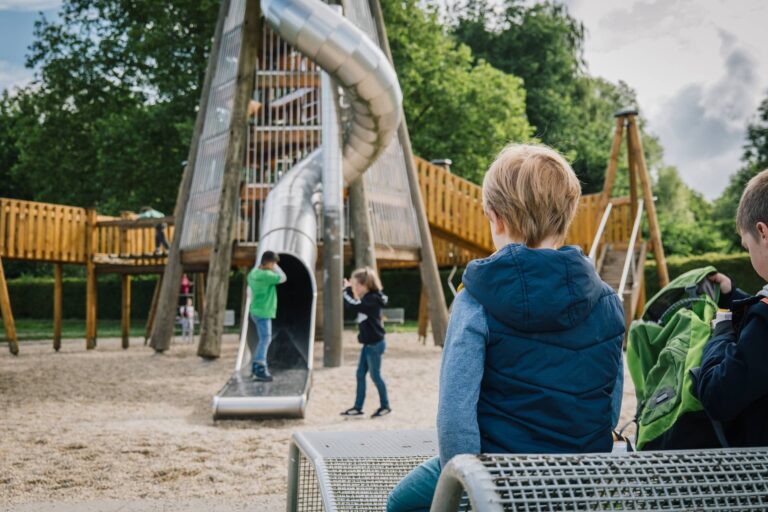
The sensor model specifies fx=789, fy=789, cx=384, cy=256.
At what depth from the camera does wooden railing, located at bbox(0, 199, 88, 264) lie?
14180 mm

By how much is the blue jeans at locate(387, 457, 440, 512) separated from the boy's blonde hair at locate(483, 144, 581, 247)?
2.02 ft

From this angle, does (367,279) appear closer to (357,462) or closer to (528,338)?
(357,462)

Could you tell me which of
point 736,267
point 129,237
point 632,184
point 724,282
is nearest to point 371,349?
point 724,282

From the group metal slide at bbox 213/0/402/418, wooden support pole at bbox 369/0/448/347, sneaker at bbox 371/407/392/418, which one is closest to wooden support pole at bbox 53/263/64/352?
metal slide at bbox 213/0/402/418

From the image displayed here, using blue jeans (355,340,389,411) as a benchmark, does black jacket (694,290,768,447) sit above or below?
above

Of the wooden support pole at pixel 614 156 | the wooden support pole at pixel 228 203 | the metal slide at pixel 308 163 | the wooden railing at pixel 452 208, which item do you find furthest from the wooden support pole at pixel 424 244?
the wooden support pole at pixel 614 156

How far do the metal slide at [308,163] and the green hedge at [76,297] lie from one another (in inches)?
698

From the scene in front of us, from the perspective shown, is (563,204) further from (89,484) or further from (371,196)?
(371,196)

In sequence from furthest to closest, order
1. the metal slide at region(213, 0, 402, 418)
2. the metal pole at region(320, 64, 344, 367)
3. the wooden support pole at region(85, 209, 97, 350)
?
the wooden support pole at region(85, 209, 97, 350)
the metal pole at region(320, 64, 344, 367)
the metal slide at region(213, 0, 402, 418)

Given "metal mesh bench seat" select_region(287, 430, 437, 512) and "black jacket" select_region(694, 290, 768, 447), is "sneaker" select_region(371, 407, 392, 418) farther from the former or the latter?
"black jacket" select_region(694, 290, 768, 447)

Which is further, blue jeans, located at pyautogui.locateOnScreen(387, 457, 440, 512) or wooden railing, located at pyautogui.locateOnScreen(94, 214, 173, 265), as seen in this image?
wooden railing, located at pyautogui.locateOnScreen(94, 214, 173, 265)

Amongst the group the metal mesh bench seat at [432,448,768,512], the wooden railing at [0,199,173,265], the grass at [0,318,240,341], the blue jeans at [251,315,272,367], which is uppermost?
the wooden railing at [0,199,173,265]

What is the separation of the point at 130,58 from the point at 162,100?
6.32 ft

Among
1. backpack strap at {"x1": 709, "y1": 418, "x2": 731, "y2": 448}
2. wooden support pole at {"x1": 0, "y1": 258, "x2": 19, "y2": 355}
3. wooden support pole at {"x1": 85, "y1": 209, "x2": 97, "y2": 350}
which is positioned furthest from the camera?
wooden support pole at {"x1": 85, "y1": 209, "x2": 97, "y2": 350}
